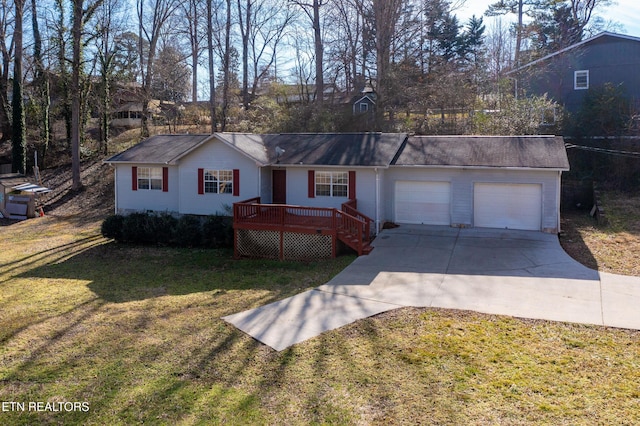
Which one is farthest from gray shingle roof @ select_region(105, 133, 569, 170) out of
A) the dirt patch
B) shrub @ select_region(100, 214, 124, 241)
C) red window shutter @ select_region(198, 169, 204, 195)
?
the dirt patch

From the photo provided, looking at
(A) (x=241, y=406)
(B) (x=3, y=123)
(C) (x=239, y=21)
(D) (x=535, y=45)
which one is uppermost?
(C) (x=239, y=21)

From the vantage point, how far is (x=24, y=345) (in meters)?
8.63

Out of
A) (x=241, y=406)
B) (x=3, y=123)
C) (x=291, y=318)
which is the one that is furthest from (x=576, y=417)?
(x=3, y=123)

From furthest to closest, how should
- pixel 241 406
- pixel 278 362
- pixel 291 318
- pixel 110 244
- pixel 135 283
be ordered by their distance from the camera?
1. pixel 110 244
2. pixel 135 283
3. pixel 291 318
4. pixel 278 362
5. pixel 241 406

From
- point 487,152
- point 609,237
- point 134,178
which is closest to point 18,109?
point 134,178

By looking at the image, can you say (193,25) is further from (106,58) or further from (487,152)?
(487,152)

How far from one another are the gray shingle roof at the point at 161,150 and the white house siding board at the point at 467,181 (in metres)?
7.77

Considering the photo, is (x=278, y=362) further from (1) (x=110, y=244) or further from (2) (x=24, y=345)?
(1) (x=110, y=244)

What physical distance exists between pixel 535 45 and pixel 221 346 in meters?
38.7

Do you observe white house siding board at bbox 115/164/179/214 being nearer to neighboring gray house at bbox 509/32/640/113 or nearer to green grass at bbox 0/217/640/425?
green grass at bbox 0/217/640/425

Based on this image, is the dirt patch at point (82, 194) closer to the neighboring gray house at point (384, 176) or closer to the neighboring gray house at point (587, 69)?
the neighboring gray house at point (384, 176)

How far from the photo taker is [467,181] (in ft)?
60.4

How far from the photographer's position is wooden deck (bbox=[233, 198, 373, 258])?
15914 millimetres

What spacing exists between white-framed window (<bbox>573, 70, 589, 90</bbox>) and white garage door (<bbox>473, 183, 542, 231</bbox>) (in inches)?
613
